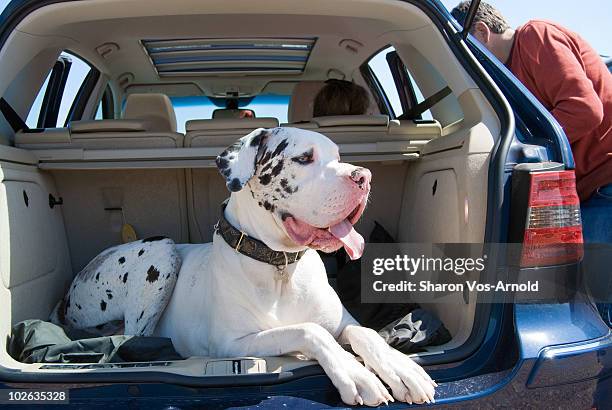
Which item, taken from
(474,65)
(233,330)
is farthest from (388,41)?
(233,330)

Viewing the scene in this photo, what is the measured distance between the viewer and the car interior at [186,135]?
237cm

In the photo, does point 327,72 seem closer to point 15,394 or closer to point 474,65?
point 474,65

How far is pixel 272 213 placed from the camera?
2242 mm

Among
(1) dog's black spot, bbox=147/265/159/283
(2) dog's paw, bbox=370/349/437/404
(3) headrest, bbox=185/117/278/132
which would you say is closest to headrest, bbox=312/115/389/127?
(3) headrest, bbox=185/117/278/132

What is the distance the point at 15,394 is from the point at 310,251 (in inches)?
48.5

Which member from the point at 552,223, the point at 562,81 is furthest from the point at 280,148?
the point at 562,81

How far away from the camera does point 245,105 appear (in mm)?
5594

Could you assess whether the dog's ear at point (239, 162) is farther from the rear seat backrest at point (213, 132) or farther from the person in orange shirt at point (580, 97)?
the person in orange shirt at point (580, 97)

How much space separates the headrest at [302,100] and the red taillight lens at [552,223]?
258cm

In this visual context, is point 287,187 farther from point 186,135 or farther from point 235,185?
point 186,135

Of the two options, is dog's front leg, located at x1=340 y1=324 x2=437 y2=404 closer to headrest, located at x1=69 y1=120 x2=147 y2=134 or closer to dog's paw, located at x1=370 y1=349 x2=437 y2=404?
dog's paw, located at x1=370 y1=349 x2=437 y2=404

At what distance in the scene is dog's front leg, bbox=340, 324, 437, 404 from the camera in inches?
69.4

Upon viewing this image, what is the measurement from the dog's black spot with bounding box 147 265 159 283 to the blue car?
503 mm

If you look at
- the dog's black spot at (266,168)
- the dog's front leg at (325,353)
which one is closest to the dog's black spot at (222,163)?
the dog's black spot at (266,168)
